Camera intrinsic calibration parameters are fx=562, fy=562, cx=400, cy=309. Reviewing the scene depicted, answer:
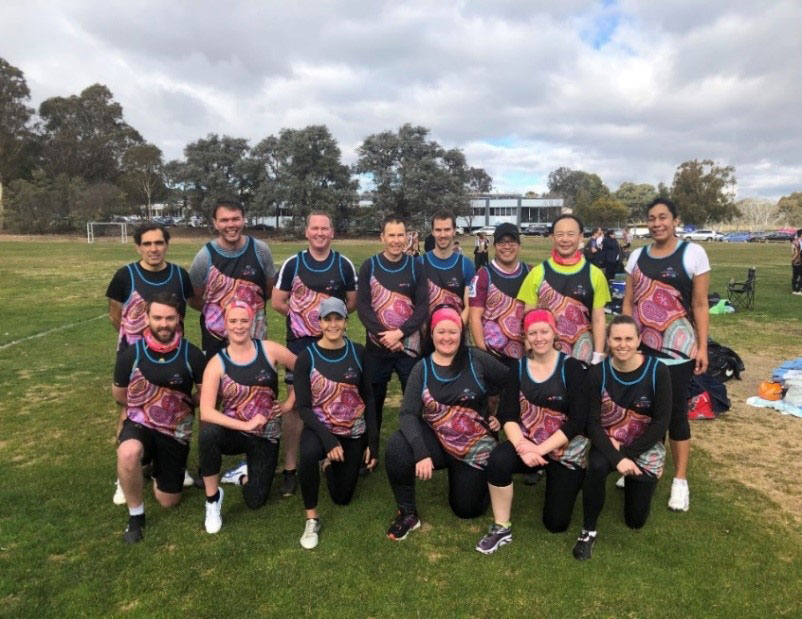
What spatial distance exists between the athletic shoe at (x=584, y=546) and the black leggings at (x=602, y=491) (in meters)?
0.04

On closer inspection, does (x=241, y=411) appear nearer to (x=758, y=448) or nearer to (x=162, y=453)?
(x=162, y=453)

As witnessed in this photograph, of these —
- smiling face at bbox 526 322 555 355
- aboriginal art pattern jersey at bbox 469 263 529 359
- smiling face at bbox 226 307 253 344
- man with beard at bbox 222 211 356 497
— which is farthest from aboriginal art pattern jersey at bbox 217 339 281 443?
smiling face at bbox 526 322 555 355

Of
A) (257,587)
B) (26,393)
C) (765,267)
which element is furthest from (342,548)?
(765,267)

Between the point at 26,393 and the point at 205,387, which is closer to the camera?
the point at 205,387

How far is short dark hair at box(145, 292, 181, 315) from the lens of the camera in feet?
12.3

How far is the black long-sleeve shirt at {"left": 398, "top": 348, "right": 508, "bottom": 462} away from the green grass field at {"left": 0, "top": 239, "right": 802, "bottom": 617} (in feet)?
2.11

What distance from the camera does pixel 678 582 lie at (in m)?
3.09

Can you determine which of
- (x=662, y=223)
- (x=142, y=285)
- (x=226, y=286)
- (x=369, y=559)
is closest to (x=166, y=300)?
(x=142, y=285)

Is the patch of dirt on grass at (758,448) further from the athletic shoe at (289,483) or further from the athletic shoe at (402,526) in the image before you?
the athletic shoe at (289,483)

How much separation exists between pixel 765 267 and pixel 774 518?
84.5 ft

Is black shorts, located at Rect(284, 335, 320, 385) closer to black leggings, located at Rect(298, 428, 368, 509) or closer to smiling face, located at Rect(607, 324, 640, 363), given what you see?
black leggings, located at Rect(298, 428, 368, 509)

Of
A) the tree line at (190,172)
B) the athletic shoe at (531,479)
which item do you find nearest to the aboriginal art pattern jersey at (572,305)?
the athletic shoe at (531,479)

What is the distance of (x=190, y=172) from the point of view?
Answer: 178 feet

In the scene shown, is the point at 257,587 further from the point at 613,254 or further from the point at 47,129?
the point at 47,129
